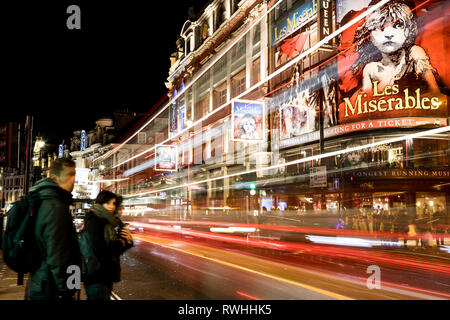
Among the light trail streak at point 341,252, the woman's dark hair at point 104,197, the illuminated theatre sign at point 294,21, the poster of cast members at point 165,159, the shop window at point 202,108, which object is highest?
the illuminated theatre sign at point 294,21

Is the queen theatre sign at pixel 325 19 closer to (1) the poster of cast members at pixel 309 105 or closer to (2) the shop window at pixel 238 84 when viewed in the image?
(1) the poster of cast members at pixel 309 105

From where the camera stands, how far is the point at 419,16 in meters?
27.6

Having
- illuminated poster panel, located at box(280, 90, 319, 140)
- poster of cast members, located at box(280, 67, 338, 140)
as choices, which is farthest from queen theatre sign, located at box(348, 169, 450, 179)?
illuminated poster panel, located at box(280, 90, 319, 140)

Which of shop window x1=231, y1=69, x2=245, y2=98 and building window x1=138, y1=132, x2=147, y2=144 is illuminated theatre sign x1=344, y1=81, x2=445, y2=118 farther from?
building window x1=138, y1=132, x2=147, y2=144

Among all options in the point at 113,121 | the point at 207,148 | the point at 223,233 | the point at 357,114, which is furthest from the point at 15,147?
the point at 113,121

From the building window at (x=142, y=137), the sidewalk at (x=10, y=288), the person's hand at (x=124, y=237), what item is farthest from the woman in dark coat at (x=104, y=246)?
the building window at (x=142, y=137)

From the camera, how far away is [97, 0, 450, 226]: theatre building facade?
2666 cm

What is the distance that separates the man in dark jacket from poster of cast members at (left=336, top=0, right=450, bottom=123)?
27.2m

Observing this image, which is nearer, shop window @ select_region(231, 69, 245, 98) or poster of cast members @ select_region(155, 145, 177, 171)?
poster of cast members @ select_region(155, 145, 177, 171)

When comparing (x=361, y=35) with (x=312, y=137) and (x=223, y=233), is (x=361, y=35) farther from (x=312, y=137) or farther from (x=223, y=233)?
(x=223, y=233)

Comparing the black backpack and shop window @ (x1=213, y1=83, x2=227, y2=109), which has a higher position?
shop window @ (x1=213, y1=83, x2=227, y2=109)

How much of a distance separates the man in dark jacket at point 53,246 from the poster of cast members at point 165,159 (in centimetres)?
3383

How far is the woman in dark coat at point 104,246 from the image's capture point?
4203 millimetres

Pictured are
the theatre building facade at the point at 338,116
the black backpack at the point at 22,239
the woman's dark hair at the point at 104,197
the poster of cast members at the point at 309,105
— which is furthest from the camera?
the poster of cast members at the point at 309,105
